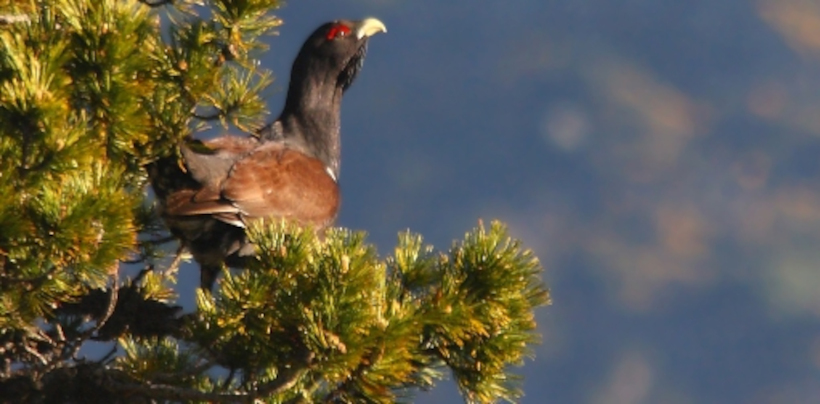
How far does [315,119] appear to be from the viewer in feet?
18.8

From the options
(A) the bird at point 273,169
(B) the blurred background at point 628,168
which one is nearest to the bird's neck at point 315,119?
(A) the bird at point 273,169

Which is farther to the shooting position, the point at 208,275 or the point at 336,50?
the point at 336,50

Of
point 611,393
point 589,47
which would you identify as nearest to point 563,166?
point 589,47

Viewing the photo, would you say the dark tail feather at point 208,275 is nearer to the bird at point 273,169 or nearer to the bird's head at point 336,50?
the bird at point 273,169

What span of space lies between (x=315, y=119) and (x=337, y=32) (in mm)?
379

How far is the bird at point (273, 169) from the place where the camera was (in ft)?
14.4

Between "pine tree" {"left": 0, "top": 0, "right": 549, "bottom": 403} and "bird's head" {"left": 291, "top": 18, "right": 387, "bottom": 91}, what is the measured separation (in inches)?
66.3

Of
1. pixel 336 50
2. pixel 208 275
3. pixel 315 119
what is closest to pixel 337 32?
pixel 336 50

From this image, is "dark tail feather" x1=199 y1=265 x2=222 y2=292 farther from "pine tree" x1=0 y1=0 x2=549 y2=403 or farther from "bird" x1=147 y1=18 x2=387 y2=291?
"pine tree" x1=0 y1=0 x2=549 y2=403

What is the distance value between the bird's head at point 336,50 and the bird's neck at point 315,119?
0.15ft

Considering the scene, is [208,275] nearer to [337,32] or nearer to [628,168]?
[337,32]

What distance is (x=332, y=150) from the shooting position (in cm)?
575

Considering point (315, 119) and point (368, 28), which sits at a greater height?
point (368, 28)

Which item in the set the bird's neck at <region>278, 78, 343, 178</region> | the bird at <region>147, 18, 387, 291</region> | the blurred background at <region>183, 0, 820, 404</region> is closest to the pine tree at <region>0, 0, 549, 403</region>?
the bird at <region>147, 18, 387, 291</region>
